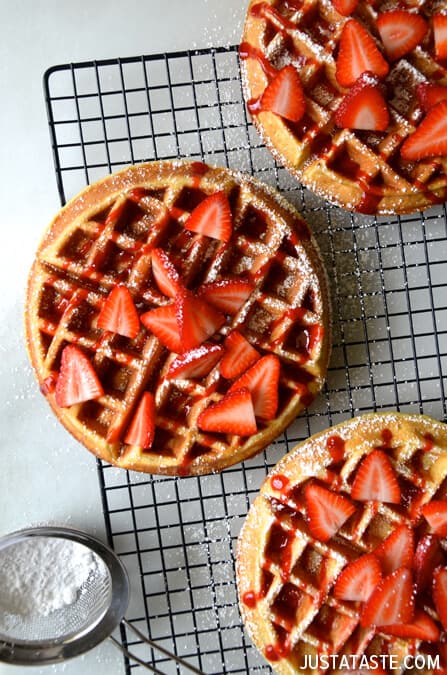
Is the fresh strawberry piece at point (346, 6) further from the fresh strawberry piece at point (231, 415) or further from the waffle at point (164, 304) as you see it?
the fresh strawberry piece at point (231, 415)

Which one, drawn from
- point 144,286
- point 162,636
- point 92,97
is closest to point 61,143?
point 92,97

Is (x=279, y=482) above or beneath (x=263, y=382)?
beneath

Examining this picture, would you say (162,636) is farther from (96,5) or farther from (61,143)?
(96,5)

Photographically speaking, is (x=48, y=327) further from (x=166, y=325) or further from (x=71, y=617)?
(x=71, y=617)

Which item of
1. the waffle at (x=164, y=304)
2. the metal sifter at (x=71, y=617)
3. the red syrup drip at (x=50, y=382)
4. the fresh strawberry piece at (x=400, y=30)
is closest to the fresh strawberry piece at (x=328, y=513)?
the waffle at (x=164, y=304)

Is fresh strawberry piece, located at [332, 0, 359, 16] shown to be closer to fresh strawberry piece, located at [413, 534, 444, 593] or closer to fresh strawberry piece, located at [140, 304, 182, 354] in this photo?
fresh strawberry piece, located at [140, 304, 182, 354]

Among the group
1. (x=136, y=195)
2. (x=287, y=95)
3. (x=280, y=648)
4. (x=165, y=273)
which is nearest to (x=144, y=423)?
(x=165, y=273)

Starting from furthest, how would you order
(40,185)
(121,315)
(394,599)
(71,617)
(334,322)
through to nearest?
(40,185) < (334,322) < (71,617) < (121,315) < (394,599)
